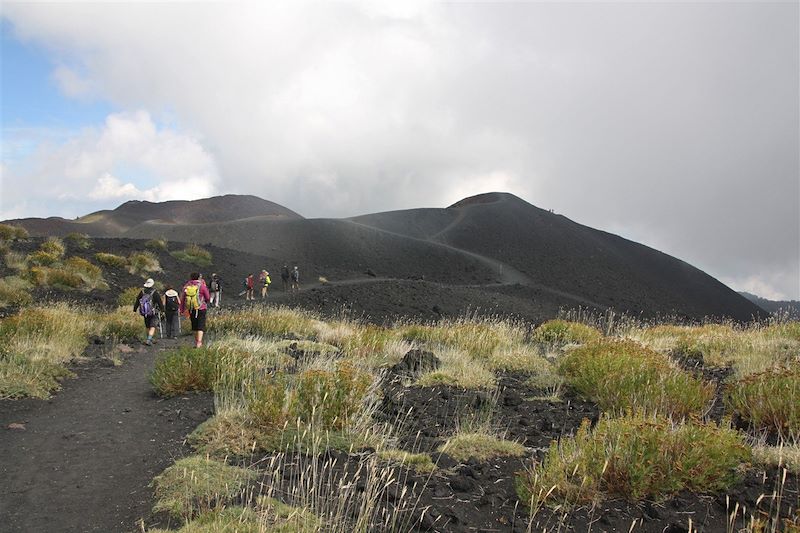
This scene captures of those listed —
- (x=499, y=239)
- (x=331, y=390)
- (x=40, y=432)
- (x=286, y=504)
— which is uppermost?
(x=499, y=239)

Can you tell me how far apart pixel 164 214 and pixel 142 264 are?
94656 mm

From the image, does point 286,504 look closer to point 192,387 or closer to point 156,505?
point 156,505

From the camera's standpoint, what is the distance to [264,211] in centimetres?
12888

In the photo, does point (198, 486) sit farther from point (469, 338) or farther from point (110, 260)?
point (110, 260)

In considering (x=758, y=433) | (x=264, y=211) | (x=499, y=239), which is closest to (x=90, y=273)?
(x=758, y=433)

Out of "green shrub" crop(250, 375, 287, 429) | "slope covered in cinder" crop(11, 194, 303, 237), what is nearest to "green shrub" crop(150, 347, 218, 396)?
"green shrub" crop(250, 375, 287, 429)

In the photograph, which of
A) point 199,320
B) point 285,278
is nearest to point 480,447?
point 199,320

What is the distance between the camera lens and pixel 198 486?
4375mm

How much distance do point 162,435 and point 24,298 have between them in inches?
631

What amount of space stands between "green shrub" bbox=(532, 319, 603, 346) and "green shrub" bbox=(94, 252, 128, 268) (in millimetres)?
21153

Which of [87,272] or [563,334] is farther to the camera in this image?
[87,272]

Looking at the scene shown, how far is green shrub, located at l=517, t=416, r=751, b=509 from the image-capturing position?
4367 millimetres

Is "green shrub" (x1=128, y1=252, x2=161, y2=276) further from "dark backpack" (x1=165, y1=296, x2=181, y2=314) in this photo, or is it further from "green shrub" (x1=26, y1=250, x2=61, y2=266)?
"dark backpack" (x1=165, y1=296, x2=181, y2=314)

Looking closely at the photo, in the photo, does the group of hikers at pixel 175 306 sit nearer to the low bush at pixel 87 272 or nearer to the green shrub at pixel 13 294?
the green shrub at pixel 13 294
